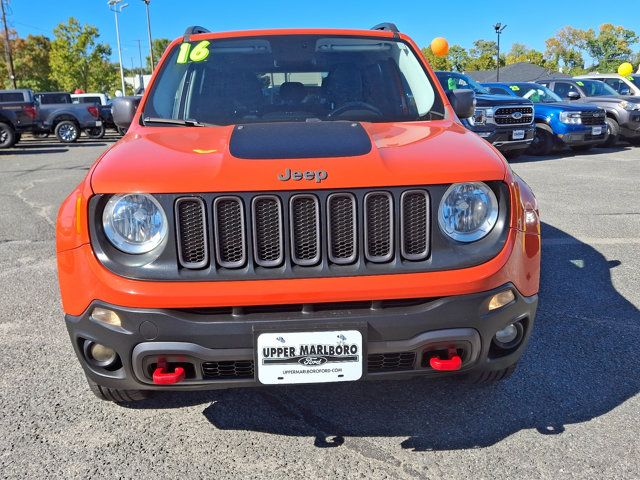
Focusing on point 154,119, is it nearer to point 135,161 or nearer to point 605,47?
point 135,161

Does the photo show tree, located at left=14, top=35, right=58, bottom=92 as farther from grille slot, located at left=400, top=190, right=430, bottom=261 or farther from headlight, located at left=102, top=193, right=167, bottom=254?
grille slot, located at left=400, top=190, right=430, bottom=261

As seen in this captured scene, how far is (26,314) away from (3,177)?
29.5ft

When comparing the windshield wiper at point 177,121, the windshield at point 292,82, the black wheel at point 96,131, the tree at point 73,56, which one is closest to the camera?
the windshield wiper at point 177,121

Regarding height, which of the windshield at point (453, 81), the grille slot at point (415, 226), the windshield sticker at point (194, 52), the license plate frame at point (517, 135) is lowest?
the license plate frame at point (517, 135)

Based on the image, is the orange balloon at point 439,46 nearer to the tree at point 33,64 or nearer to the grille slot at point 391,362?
the grille slot at point 391,362

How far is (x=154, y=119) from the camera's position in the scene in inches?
121

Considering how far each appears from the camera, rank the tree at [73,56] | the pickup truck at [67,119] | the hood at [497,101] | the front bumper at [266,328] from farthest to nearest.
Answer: the tree at [73,56], the pickup truck at [67,119], the hood at [497,101], the front bumper at [266,328]

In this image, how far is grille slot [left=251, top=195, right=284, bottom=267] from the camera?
6.82 ft

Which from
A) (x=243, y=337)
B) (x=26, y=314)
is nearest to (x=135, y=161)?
(x=243, y=337)

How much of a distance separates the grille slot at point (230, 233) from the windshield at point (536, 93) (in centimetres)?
1329

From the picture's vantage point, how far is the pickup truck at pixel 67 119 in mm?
19750

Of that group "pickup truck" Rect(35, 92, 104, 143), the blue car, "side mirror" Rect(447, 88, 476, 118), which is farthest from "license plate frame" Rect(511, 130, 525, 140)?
"pickup truck" Rect(35, 92, 104, 143)

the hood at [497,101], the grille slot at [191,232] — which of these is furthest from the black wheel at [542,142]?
the grille slot at [191,232]

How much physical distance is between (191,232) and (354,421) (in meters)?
1.18
